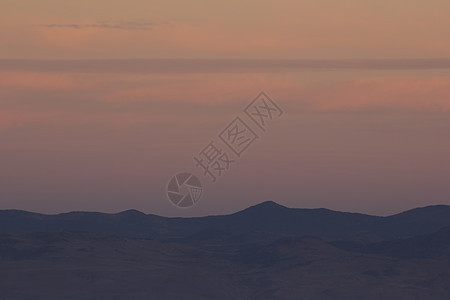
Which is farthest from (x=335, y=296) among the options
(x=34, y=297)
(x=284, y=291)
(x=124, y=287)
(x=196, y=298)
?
(x=34, y=297)

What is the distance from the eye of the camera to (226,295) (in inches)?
7308

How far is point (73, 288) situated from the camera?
7303 inches

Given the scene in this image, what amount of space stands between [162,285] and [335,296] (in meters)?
33.8

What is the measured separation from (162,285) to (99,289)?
1281cm

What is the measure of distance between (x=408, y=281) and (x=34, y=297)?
7551 centimetres

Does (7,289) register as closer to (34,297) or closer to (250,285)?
(34,297)

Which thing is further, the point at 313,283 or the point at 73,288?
the point at 313,283

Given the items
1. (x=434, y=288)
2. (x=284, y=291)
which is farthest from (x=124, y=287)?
(x=434, y=288)

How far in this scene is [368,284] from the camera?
194 m

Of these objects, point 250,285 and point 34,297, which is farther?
point 250,285

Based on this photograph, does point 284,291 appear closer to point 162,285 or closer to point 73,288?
point 162,285

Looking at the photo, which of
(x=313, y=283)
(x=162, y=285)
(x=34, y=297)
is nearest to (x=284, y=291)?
(x=313, y=283)

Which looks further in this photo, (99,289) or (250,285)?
(250,285)

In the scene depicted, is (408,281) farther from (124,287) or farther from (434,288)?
(124,287)
